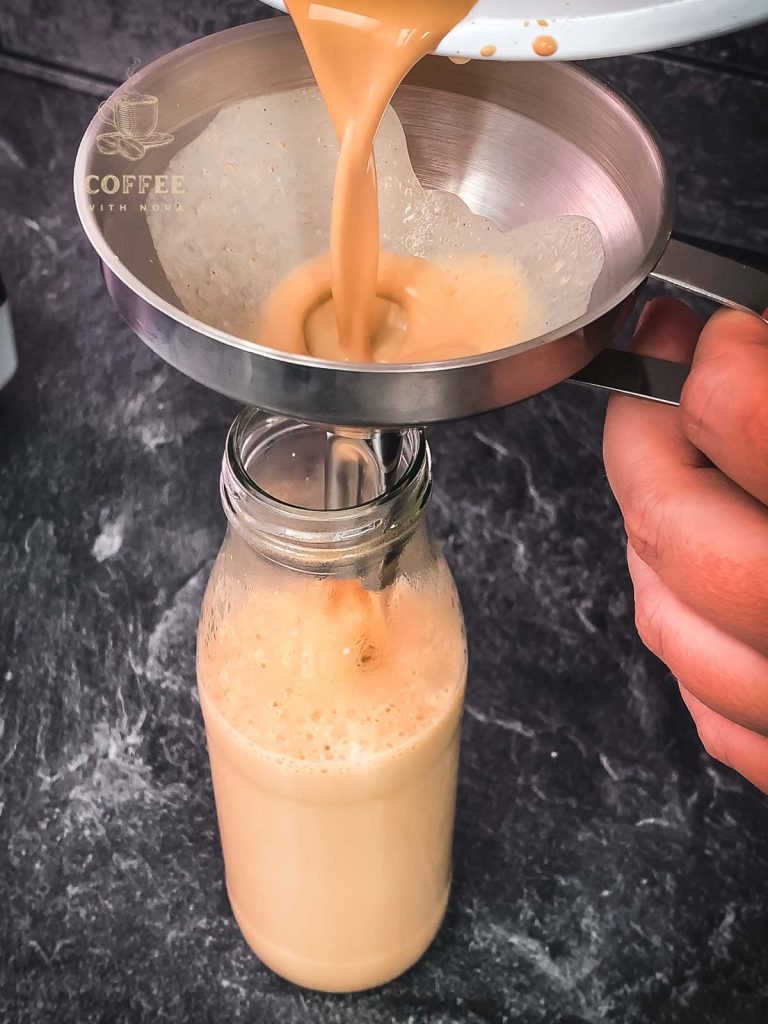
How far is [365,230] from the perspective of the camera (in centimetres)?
51

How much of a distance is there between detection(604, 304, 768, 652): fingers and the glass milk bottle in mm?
92

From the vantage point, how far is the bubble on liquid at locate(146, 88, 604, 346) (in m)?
0.54

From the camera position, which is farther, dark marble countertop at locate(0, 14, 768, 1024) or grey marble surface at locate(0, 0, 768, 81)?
grey marble surface at locate(0, 0, 768, 81)

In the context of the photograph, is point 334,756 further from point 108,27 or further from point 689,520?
point 108,27

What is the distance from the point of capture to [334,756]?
530 mm

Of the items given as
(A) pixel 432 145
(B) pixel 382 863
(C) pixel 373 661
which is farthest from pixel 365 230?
(B) pixel 382 863

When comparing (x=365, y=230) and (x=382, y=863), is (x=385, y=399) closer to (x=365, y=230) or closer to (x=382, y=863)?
(x=365, y=230)

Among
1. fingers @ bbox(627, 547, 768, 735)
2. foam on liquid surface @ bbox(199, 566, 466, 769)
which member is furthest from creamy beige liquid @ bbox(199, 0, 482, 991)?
fingers @ bbox(627, 547, 768, 735)

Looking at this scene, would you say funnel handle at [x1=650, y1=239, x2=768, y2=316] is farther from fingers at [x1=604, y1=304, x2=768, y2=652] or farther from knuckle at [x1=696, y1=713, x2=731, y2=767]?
knuckle at [x1=696, y1=713, x2=731, y2=767]

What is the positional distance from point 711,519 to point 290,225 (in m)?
0.28

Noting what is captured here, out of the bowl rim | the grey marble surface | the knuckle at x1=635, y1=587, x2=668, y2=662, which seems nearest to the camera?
the bowl rim

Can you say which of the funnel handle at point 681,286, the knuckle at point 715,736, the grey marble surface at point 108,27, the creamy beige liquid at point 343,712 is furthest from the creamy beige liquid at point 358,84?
the grey marble surface at point 108,27

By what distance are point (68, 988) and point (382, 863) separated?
6.8 inches

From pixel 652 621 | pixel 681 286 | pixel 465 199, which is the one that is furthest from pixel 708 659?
pixel 465 199
